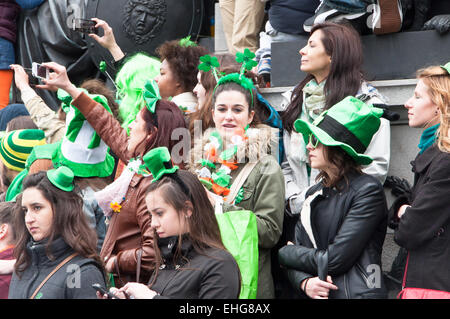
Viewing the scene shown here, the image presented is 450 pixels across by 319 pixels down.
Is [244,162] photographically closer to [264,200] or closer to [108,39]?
[264,200]

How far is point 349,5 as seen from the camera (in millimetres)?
5758

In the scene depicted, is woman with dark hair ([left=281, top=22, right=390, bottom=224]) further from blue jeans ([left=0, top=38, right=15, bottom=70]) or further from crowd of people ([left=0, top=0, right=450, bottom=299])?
blue jeans ([left=0, top=38, right=15, bottom=70])

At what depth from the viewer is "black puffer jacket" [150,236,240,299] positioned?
11.9ft

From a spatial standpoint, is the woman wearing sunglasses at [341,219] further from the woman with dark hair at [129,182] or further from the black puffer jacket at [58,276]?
the black puffer jacket at [58,276]

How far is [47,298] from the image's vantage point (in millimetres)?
3764

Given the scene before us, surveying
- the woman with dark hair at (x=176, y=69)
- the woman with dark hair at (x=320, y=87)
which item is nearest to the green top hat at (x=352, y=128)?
the woman with dark hair at (x=320, y=87)

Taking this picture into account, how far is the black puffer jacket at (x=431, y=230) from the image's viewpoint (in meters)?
3.89

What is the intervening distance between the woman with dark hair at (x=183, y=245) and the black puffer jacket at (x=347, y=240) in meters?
0.65

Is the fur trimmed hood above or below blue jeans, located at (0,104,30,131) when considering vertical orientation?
above

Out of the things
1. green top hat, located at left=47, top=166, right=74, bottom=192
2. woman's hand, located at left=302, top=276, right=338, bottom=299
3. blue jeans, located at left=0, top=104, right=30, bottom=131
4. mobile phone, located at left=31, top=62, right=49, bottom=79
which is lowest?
woman's hand, located at left=302, top=276, right=338, bottom=299

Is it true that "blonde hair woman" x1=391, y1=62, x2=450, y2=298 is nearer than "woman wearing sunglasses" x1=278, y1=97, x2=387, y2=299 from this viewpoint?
Yes

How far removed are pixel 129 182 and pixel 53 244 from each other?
73 cm

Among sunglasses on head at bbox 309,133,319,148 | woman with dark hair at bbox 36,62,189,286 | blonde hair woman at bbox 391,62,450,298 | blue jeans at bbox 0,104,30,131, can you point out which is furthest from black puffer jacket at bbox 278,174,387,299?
blue jeans at bbox 0,104,30,131

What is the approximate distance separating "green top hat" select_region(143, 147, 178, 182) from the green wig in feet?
6.28
